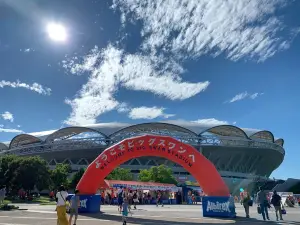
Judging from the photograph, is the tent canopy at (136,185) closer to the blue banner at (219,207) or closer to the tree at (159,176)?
the tree at (159,176)

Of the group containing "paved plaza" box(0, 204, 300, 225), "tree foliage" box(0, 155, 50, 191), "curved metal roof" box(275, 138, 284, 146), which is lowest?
"paved plaza" box(0, 204, 300, 225)

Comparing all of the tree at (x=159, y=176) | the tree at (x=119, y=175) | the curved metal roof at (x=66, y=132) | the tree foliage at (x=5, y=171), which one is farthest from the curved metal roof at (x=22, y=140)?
the tree at (x=159, y=176)

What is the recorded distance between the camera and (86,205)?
19.6 metres

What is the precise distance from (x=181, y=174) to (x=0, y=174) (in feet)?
147

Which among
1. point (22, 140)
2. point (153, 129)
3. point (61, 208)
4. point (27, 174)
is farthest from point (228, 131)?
point (61, 208)

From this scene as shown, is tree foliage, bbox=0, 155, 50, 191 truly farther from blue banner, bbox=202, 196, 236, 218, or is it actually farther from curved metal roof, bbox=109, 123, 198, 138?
A: curved metal roof, bbox=109, 123, 198, 138

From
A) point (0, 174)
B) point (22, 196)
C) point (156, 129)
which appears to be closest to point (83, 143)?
point (156, 129)

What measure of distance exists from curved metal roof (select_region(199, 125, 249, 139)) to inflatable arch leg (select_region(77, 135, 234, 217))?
64.3 meters

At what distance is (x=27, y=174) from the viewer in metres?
44.6

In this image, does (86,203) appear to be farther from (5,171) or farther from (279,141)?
(279,141)

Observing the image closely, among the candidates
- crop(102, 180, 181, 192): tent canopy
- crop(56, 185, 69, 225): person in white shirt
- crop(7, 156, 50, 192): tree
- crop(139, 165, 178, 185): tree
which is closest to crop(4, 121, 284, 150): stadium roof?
crop(139, 165, 178, 185): tree

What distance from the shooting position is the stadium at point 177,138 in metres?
79.4

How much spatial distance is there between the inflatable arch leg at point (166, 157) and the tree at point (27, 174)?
28.3 m

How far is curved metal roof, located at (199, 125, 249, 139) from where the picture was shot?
82794mm
